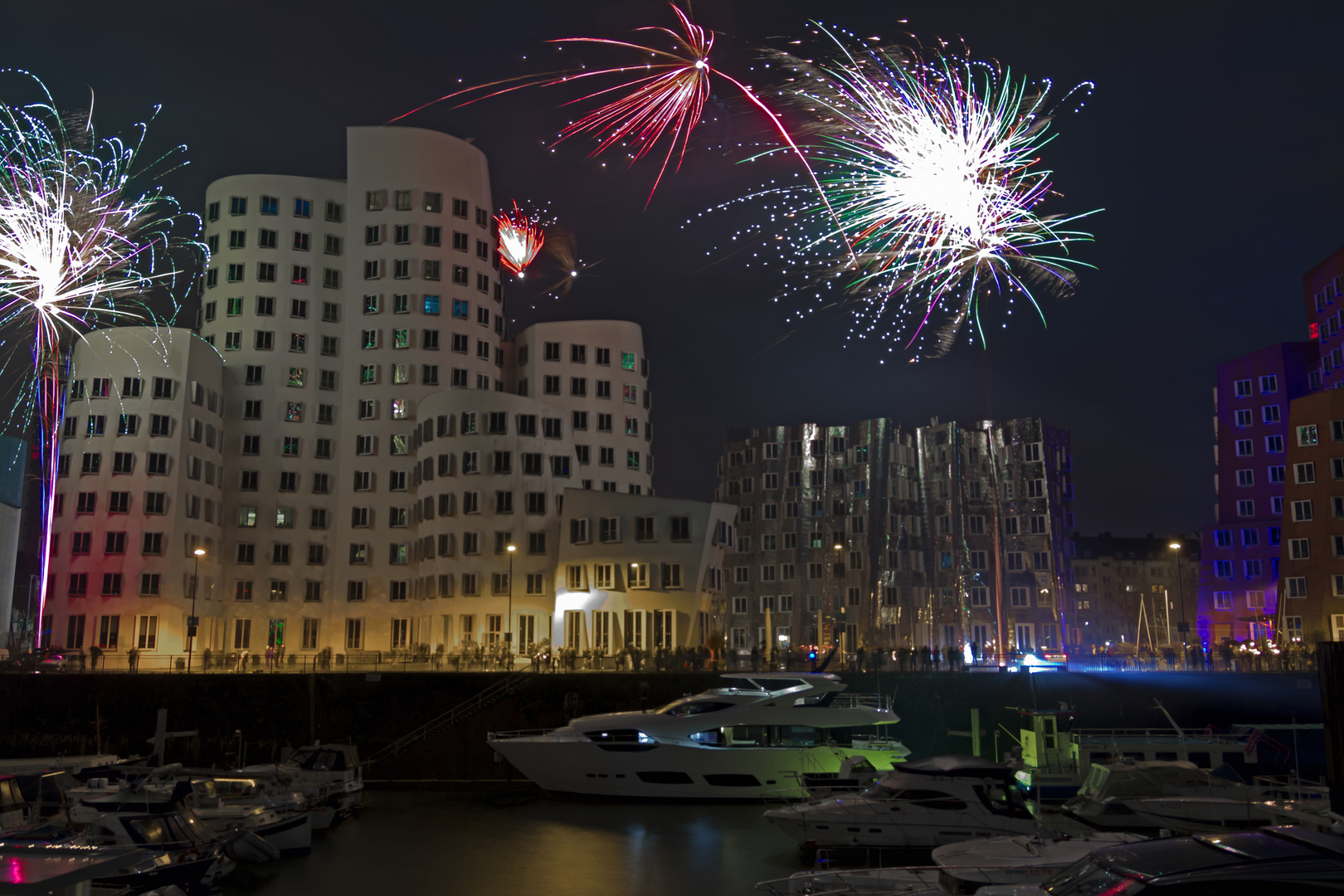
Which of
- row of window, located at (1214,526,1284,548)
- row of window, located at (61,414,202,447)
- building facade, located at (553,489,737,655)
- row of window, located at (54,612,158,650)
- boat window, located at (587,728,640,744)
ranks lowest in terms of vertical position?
boat window, located at (587,728,640,744)

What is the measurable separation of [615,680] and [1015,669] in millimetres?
18159

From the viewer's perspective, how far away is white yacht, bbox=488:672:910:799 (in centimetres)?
3859

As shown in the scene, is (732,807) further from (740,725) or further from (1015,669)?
(1015,669)

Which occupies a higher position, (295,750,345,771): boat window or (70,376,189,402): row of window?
(70,376,189,402): row of window

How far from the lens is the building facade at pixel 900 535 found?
86062 mm

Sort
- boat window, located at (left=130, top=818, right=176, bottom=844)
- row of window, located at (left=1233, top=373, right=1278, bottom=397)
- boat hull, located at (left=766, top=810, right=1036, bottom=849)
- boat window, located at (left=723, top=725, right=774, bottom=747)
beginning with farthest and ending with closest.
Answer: row of window, located at (left=1233, top=373, right=1278, bottom=397)
boat window, located at (left=723, top=725, right=774, bottom=747)
boat hull, located at (left=766, top=810, right=1036, bottom=849)
boat window, located at (left=130, top=818, right=176, bottom=844)

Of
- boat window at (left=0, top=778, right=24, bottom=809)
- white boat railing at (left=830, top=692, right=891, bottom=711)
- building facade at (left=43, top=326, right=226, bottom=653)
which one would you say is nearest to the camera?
boat window at (left=0, top=778, right=24, bottom=809)

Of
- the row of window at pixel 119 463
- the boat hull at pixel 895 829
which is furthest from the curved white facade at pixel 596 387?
the boat hull at pixel 895 829

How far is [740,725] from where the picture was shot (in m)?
39.3

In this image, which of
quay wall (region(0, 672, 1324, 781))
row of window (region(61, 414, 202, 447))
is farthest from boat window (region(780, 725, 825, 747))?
row of window (region(61, 414, 202, 447))

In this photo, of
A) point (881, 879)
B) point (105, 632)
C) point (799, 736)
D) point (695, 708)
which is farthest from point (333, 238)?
point (881, 879)

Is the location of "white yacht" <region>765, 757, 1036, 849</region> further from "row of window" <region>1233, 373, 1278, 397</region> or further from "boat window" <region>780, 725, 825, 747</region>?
"row of window" <region>1233, 373, 1278, 397</region>

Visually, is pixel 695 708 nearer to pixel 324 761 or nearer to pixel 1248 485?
Answer: pixel 324 761

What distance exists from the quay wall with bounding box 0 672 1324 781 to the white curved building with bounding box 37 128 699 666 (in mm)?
19098
